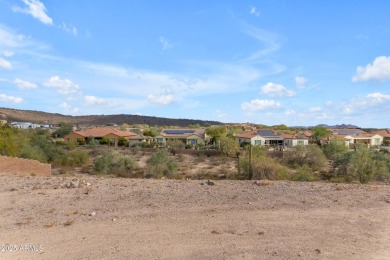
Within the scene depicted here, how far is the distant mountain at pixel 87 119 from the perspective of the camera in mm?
115062

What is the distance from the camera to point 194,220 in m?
8.73

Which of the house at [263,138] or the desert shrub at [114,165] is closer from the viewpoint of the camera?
the desert shrub at [114,165]

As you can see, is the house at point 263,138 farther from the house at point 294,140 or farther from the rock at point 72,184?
the rock at point 72,184

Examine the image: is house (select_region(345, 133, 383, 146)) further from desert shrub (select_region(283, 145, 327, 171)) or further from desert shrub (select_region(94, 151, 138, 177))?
desert shrub (select_region(94, 151, 138, 177))

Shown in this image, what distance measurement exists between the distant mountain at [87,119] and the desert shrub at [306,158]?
93.5 metres

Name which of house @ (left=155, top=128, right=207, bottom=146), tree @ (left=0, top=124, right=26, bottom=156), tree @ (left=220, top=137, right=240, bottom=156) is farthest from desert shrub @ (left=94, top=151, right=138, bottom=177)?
house @ (left=155, top=128, right=207, bottom=146)

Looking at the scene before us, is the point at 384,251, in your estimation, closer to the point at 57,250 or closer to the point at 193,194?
the point at 193,194

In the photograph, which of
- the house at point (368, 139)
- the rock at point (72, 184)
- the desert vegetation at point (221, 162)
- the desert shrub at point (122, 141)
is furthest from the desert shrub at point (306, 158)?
the house at point (368, 139)

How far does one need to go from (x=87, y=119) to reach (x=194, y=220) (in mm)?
139168

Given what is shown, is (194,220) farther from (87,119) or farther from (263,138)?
(87,119)

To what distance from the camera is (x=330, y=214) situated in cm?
917

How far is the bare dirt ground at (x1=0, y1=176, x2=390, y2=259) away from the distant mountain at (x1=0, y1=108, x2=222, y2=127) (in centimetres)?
10908

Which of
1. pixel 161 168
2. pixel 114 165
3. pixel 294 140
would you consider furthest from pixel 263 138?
pixel 161 168

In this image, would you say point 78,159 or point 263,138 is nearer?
point 78,159
